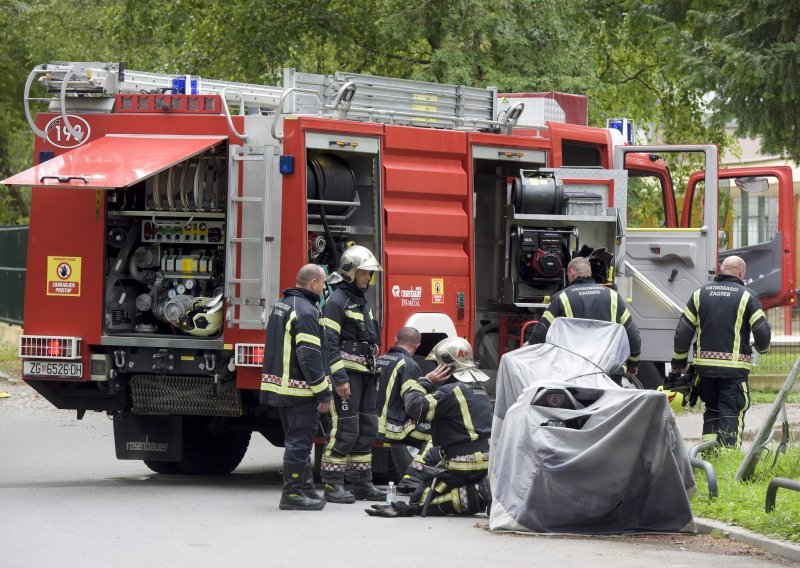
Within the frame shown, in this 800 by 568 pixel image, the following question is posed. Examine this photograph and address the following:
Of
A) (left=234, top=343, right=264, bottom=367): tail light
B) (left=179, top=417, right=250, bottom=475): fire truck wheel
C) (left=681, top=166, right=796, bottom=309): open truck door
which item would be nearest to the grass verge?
(left=234, top=343, right=264, bottom=367): tail light

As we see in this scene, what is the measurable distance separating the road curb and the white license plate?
475cm

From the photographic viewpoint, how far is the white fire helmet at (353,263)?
10.8 meters

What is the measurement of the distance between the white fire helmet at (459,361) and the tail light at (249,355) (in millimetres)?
1478

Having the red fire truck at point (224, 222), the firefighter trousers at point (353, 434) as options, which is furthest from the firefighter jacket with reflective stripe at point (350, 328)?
the red fire truck at point (224, 222)

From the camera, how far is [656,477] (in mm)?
8859

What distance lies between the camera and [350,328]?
1080 cm

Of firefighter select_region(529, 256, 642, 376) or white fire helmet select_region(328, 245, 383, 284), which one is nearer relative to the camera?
white fire helmet select_region(328, 245, 383, 284)

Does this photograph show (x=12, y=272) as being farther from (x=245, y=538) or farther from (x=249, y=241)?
(x=245, y=538)

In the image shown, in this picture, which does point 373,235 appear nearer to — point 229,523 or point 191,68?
point 229,523

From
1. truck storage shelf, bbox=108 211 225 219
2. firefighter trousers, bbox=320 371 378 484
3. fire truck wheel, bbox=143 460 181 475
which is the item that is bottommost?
fire truck wheel, bbox=143 460 181 475

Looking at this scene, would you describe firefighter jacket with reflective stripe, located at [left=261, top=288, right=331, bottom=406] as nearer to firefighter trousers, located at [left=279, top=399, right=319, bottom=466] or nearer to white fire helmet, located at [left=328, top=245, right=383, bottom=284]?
firefighter trousers, located at [left=279, top=399, right=319, bottom=466]

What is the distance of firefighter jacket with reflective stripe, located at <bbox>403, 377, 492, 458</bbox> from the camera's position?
9805mm

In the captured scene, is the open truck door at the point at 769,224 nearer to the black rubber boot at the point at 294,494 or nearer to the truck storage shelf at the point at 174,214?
the truck storage shelf at the point at 174,214

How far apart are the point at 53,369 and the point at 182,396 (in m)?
1.01
